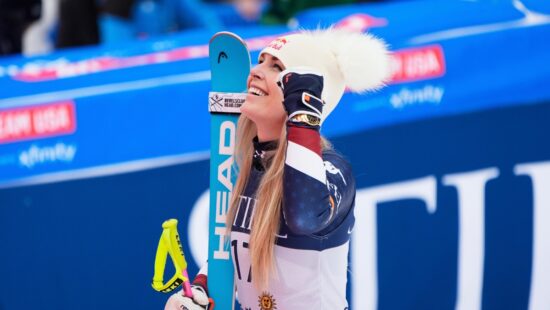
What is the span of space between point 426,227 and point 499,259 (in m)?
0.36

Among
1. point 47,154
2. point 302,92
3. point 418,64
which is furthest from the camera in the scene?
point 418,64

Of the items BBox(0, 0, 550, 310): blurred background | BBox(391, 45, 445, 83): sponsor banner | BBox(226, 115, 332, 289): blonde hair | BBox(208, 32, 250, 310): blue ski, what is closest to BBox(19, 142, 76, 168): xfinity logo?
BBox(0, 0, 550, 310): blurred background

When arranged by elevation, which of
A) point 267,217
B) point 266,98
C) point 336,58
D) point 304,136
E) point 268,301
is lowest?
point 268,301

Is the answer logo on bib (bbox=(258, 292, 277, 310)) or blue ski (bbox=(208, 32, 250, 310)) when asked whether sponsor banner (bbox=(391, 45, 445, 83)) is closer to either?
blue ski (bbox=(208, 32, 250, 310))

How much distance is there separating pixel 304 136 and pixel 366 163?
1.55m

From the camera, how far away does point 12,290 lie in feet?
11.1

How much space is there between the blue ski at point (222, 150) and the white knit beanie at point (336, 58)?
0.16 m

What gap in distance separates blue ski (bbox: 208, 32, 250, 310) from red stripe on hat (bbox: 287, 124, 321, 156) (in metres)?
0.33

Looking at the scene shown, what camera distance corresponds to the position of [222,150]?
2633 mm

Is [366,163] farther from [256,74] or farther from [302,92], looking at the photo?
[302,92]

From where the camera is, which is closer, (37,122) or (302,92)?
(302,92)

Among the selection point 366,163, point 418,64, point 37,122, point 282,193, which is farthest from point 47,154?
point 418,64

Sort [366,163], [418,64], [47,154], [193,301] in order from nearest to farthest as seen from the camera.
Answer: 1. [193,301]
2. [47,154]
3. [366,163]
4. [418,64]

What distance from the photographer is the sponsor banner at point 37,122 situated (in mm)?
3391
